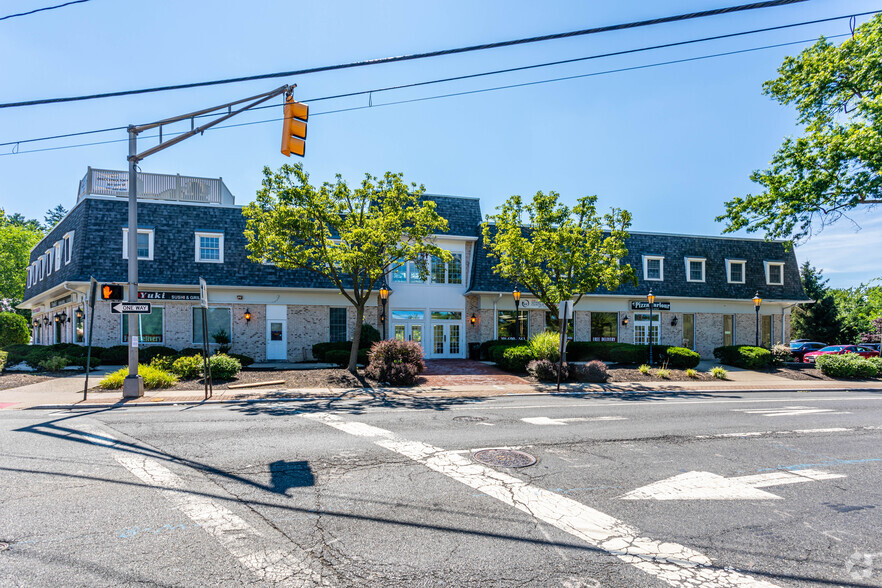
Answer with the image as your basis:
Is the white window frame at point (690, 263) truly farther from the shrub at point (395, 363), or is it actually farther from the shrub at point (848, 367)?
the shrub at point (395, 363)

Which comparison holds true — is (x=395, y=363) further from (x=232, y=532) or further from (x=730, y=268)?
(x=730, y=268)

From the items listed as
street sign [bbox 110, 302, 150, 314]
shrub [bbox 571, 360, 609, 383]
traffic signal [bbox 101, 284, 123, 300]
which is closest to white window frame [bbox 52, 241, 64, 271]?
traffic signal [bbox 101, 284, 123, 300]

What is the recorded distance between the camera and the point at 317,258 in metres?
16.7

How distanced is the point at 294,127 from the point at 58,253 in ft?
73.1

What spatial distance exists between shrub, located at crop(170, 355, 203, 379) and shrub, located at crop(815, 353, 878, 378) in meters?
24.9

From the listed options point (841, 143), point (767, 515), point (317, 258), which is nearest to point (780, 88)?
point (841, 143)

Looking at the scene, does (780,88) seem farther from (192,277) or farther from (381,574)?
(192,277)

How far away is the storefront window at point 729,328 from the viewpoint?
1137 inches

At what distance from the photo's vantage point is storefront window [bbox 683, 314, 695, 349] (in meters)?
28.3

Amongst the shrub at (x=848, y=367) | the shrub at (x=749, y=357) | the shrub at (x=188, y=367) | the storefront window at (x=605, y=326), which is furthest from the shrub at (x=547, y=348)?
the shrub at (x=848, y=367)

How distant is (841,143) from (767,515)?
18.2 meters

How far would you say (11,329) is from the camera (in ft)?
84.8

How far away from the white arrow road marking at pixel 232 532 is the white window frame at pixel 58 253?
22.2 metres

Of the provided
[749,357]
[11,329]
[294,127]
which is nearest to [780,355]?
[749,357]
